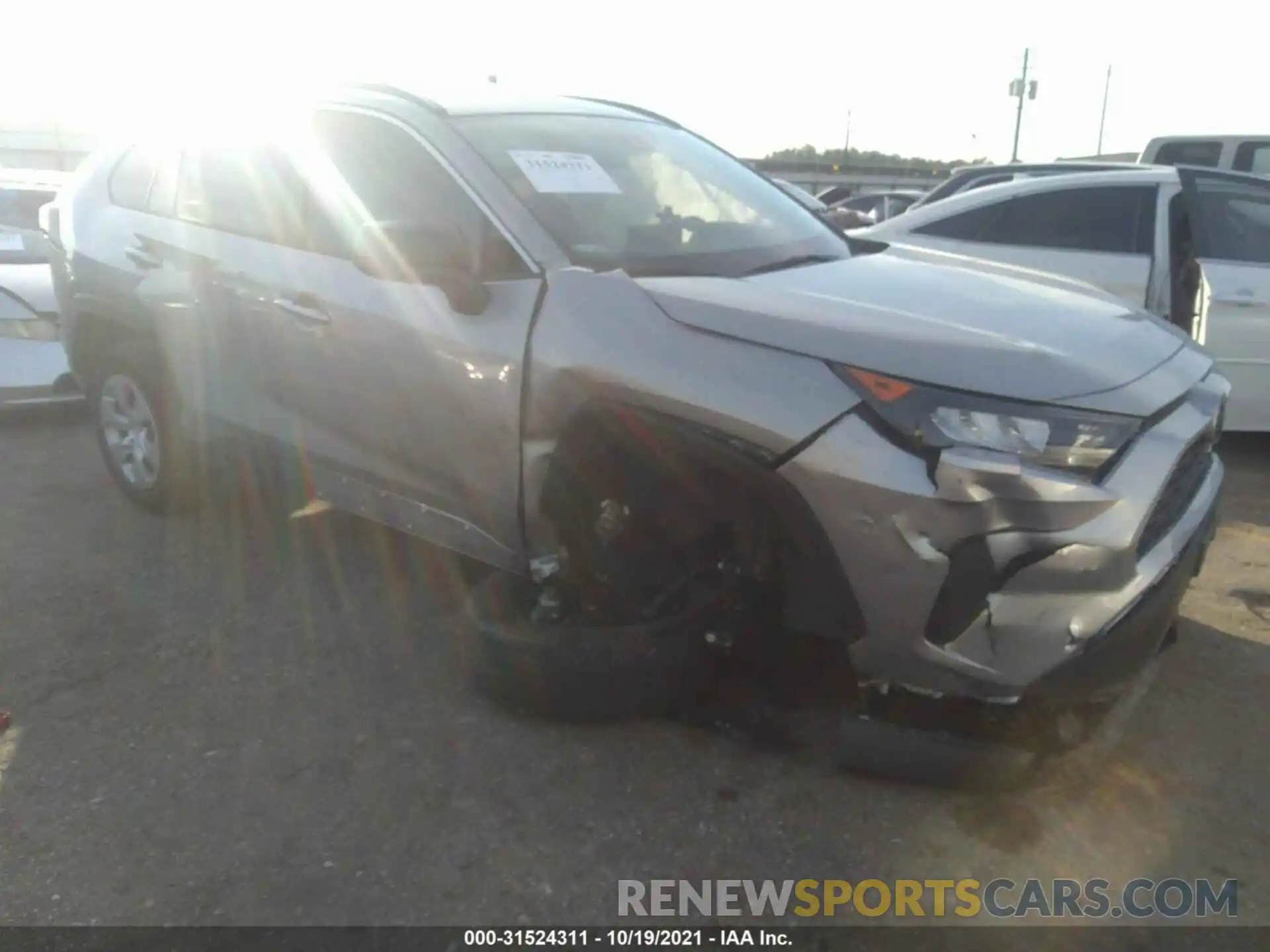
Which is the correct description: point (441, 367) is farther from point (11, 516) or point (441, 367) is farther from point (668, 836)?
point (11, 516)

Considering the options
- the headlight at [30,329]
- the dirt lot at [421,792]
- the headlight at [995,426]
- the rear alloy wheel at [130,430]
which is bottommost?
the dirt lot at [421,792]

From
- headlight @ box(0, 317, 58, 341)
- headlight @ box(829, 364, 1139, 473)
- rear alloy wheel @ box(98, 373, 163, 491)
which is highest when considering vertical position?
headlight @ box(829, 364, 1139, 473)

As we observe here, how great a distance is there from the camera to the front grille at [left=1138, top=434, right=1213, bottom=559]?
8.32ft

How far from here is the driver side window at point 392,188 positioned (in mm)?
3061

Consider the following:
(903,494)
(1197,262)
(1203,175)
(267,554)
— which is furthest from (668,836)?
(1203,175)

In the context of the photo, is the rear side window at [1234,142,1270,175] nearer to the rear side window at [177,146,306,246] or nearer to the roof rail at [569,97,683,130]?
the roof rail at [569,97,683,130]

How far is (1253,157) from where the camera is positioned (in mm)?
10453

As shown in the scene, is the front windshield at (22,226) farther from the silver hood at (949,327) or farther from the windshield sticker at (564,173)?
the silver hood at (949,327)

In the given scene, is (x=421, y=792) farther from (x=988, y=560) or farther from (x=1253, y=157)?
(x=1253, y=157)

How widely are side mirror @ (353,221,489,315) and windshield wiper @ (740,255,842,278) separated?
2.53ft

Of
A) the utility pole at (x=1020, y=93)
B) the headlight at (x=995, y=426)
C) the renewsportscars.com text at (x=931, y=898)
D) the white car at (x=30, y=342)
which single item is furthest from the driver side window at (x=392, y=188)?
the utility pole at (x=1020, y=93)

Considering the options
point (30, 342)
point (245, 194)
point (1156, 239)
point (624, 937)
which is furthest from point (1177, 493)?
point (30, 342)

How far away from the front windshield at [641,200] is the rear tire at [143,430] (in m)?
1.86

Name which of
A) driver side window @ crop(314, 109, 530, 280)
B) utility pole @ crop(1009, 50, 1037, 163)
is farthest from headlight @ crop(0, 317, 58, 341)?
utility pole @ crop(1009, 50, 1037, 163)
